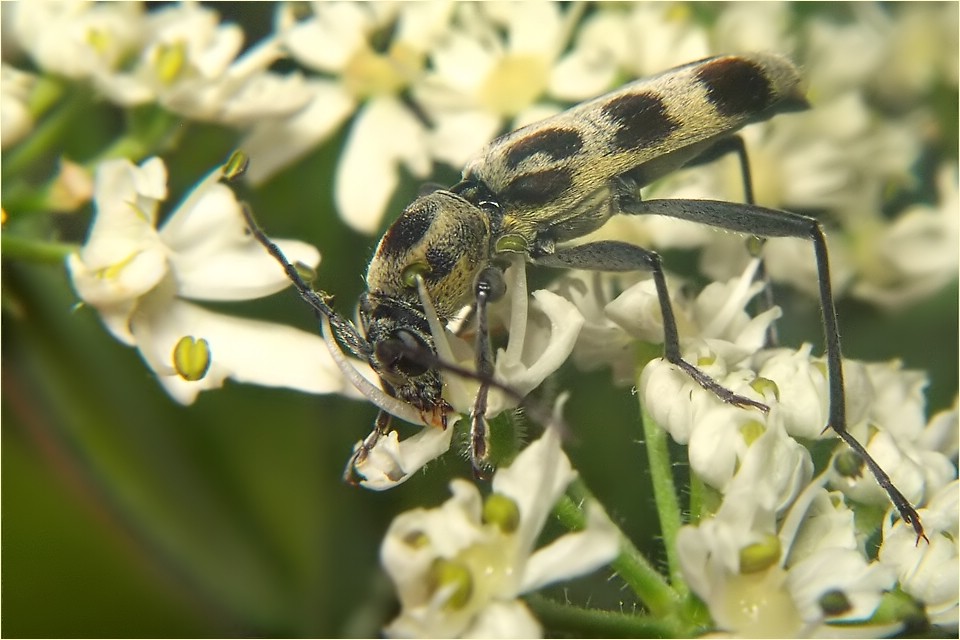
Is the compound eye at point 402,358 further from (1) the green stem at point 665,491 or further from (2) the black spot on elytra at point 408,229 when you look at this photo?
(1) the green stem at point 665,491

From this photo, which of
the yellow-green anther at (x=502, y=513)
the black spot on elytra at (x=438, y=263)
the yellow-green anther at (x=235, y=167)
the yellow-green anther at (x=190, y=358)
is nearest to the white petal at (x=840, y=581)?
the yellow-green anther at (x=502, y=513)

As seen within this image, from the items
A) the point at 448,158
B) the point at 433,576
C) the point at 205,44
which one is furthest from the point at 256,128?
the point at 433,576

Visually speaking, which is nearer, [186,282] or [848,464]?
[848,464]

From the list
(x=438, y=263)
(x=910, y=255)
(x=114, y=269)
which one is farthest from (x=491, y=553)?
(x=910, y=255)

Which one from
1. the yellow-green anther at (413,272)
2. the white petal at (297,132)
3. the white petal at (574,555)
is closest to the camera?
the white petal at (574,555)

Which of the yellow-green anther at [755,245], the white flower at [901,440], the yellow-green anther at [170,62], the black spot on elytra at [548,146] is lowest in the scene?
the white flower at [901,440]

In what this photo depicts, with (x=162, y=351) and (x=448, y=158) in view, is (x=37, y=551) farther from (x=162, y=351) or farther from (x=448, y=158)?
(x=448, y=158)

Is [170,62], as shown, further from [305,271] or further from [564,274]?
[564,274]
